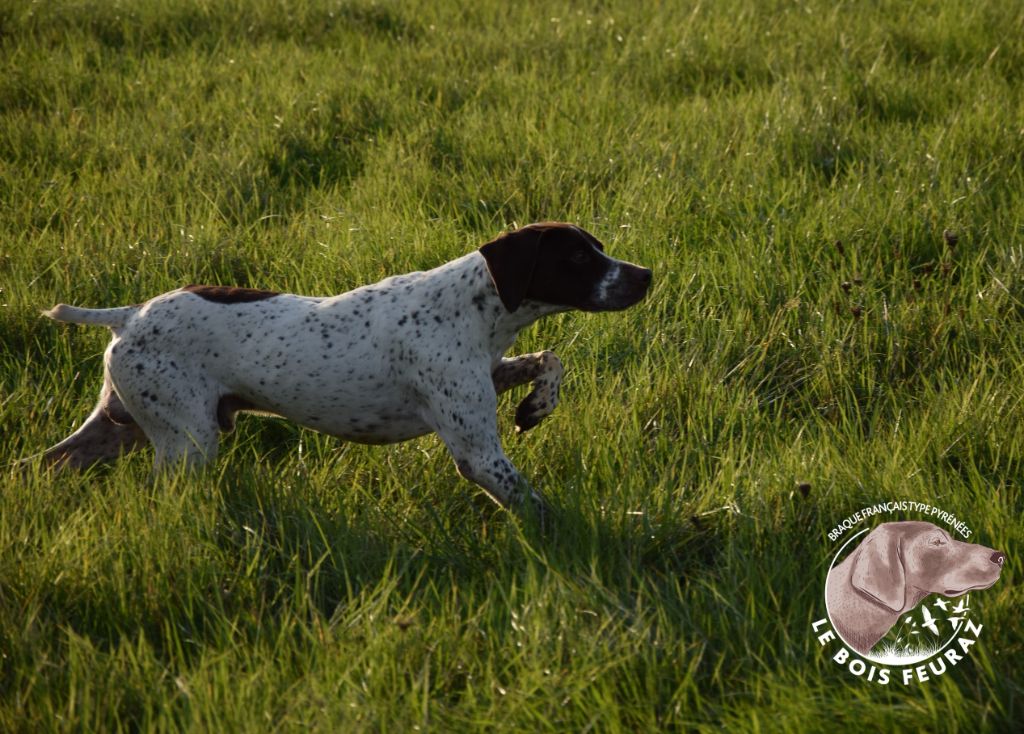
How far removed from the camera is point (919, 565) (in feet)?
10.3

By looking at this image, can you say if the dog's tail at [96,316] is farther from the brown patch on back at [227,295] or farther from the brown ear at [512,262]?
the brown ear at [512,262]

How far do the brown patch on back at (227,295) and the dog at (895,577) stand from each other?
2.17m

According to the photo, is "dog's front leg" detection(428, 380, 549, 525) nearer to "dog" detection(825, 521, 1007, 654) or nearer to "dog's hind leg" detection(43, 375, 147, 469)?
"dog" detection(825, 521, 1007, 654)

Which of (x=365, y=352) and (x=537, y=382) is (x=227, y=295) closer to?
(x=365, y=352)

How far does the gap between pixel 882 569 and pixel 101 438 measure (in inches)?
108

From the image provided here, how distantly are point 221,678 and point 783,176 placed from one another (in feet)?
13.8

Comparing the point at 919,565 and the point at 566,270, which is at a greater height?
the point at 566,270

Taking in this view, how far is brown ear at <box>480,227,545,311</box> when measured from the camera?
373cm

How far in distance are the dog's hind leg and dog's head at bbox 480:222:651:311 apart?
1.44 meters

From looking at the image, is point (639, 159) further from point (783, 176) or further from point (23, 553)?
point (23, 553)

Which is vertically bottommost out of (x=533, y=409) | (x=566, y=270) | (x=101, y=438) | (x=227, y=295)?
(x=101, y=438)
